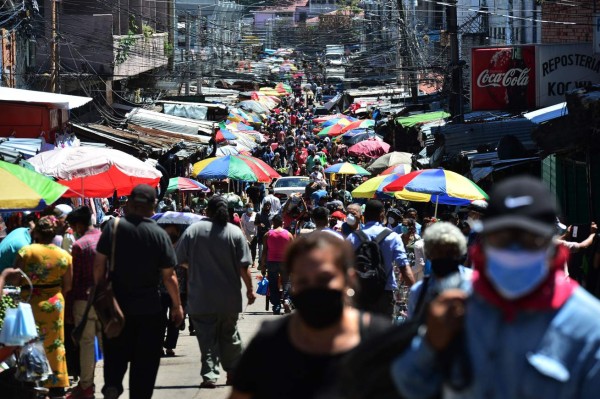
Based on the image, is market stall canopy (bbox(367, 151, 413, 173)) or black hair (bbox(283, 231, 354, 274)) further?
market stall canopy (bbox(367, 151, 413, 173))

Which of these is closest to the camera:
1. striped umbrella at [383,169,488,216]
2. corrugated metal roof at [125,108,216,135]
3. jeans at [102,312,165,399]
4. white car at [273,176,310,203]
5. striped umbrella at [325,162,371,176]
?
jeans at [102,312,165,399]

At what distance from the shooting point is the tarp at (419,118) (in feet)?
112

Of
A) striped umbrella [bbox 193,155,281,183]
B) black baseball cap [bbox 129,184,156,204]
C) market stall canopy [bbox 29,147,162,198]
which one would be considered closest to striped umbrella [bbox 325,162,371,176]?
striped umbrella [bbox 193,155,281,183]

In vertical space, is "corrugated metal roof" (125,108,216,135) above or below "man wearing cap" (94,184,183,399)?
above

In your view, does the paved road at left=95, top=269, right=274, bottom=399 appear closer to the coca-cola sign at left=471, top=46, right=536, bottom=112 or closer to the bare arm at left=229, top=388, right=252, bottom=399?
the bare arm at left=229, top=388, right=252, bottom=399

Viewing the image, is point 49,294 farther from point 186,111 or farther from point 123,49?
point 186,111

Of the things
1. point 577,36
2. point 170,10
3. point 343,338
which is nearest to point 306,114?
point 170,10

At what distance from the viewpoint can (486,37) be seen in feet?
125

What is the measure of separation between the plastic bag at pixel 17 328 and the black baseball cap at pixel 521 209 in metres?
5.77

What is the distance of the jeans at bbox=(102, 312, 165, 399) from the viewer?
798 centimetres

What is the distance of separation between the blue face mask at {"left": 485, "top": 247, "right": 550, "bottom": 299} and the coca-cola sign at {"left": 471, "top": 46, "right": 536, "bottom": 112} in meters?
21.2

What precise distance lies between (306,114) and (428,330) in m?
79.8

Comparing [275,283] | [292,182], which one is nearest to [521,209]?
[275,283]

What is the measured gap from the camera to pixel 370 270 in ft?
29.7
